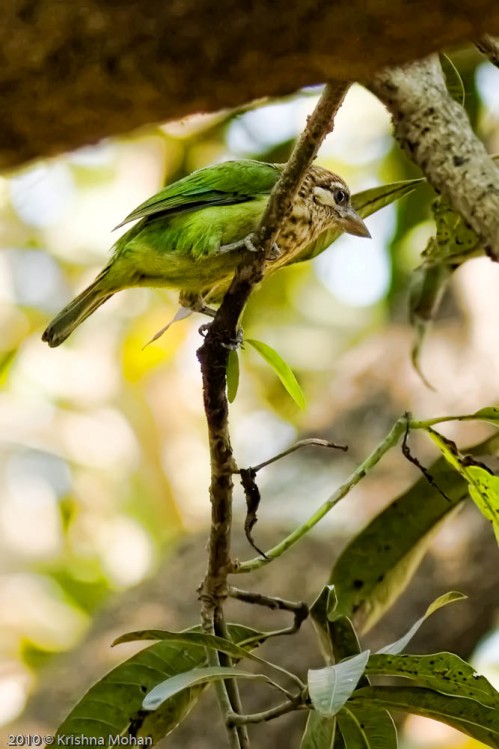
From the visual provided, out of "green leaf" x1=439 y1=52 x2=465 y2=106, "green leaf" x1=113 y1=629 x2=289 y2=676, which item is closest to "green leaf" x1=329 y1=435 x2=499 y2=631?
"green leaf" x1=113 y1=629 x2=289 y2=676

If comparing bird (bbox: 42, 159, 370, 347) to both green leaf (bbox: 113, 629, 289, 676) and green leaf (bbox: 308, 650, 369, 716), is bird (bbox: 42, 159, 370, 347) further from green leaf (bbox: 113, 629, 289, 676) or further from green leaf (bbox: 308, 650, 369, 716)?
green leaf (bbox: 308, 650, 369, 716)

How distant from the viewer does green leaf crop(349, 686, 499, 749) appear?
2107mm

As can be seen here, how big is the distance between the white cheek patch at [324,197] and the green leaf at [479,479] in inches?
65.4

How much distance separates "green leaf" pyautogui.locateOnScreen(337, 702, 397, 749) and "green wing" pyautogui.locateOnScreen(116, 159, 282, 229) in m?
2.02

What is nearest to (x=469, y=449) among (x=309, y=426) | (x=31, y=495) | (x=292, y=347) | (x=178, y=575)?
(x=178, y=575)

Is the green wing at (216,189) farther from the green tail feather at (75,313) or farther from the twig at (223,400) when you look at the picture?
the twig at (223,400)

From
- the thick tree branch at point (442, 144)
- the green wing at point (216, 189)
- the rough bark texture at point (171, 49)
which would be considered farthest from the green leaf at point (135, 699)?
the green wing at point (216, 189)

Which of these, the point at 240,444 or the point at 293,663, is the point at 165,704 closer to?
the point at 293,663

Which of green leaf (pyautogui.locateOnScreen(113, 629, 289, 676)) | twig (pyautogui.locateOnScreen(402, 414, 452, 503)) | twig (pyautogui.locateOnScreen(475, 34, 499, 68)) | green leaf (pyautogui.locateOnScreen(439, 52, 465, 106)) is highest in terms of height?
green leaf (pyautogui.locateOnScreen(439, 52, 465, 106))

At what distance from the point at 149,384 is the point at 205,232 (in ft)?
13.2

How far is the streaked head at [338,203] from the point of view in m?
3.80

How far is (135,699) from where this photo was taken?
91.3 inches

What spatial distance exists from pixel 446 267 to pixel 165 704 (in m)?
1.34

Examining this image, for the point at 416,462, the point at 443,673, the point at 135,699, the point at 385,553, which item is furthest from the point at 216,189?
the point at 443,673
